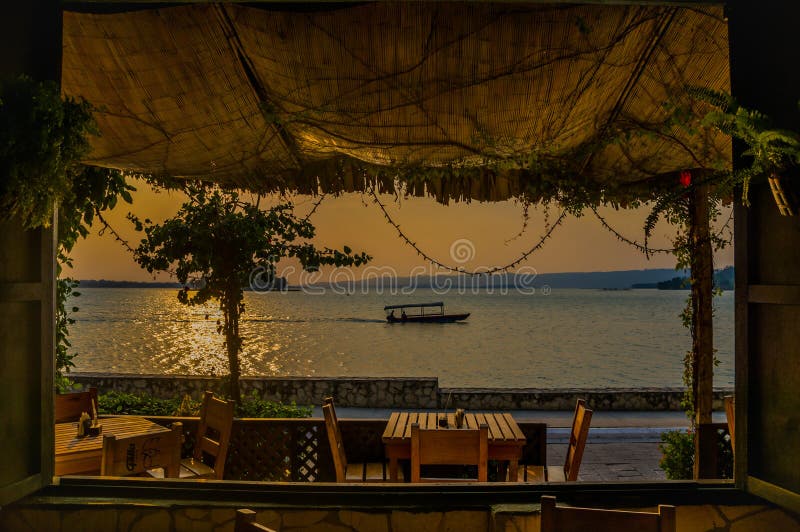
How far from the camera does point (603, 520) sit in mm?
1650

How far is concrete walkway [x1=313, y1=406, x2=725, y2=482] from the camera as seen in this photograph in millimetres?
5680

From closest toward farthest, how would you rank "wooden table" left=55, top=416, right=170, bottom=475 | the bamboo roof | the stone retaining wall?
1. the bamboo roof
2. "wooden table" left=55, top=416, right=170, bottom=475
3. the stone retaining wall

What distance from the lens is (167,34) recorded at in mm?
2342

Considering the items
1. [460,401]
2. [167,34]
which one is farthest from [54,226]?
[460,401]

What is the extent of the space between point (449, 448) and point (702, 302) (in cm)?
237

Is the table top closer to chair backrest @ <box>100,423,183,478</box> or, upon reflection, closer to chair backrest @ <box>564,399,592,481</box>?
chair backrest @ <box>564,399,592,481</box>

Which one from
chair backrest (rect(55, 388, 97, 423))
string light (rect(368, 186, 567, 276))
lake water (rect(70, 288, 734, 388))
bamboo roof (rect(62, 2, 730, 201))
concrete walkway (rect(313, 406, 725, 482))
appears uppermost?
bamboo roof (rect(62, 2, 730, 201))

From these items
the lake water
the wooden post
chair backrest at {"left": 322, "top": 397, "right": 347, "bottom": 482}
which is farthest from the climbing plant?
the lake water

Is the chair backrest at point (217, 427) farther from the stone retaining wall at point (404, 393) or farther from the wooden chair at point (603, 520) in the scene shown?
the stone retaining wall at point (404, 393)

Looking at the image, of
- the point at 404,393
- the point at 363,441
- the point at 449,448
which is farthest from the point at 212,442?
the point at 404,393

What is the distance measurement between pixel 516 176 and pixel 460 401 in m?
5.94

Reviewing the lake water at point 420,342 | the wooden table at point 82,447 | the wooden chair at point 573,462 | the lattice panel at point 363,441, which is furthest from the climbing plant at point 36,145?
the lake water at point 420,342

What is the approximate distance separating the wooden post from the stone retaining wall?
16.0 feet

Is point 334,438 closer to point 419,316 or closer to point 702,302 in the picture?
point 702,302
